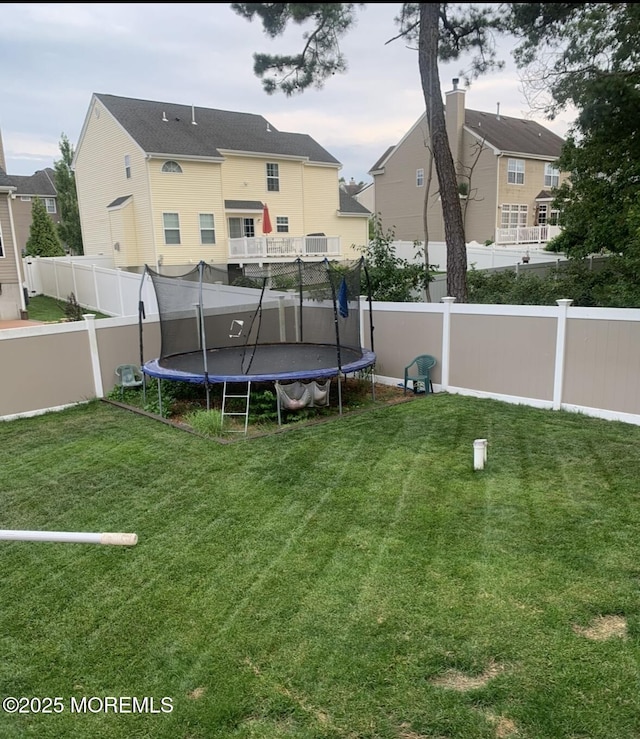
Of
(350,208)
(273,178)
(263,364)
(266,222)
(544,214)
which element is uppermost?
(273,178)

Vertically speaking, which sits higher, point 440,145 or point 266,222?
point 440,145

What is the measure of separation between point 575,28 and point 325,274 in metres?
4.72

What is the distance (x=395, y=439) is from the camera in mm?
5879

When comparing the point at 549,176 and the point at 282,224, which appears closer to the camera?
the point at 282,224

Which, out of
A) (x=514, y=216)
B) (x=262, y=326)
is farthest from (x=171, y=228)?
(x=514, y=216)

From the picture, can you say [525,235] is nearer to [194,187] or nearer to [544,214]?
[544,214]

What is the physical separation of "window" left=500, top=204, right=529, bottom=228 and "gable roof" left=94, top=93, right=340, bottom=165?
8.91 metres

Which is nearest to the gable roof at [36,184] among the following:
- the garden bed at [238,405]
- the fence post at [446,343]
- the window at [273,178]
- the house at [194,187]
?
the house at [194,187]

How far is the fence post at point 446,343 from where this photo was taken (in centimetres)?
769

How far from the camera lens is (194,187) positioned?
19516 millimetres

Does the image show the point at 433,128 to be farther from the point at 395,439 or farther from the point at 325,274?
the point at 395,439

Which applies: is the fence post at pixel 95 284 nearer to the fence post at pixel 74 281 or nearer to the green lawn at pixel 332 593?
the fence post at pixel 74 281

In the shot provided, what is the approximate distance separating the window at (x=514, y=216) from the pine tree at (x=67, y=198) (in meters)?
21.4

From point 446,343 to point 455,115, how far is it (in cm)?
2143
